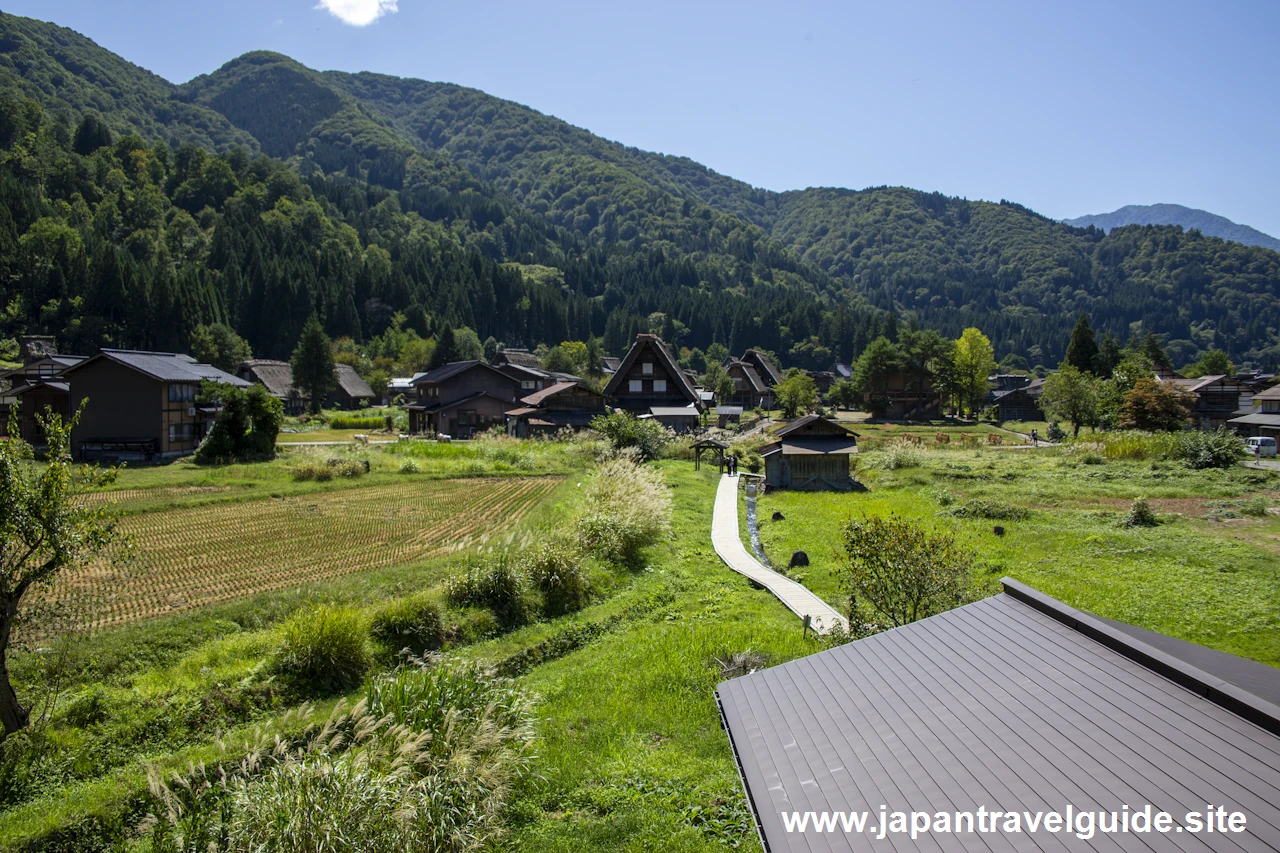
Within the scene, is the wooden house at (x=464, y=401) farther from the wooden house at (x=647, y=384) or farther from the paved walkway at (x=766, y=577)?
the paved walkway at (x=766, y=577)

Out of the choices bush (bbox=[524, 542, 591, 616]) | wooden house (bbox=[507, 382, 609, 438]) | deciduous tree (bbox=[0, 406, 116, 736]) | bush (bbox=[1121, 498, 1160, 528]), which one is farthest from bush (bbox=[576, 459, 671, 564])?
wooden house (bbox=[507, 382, 609, 438])

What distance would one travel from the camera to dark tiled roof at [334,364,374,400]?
7138 centimetres

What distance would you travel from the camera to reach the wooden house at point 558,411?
50.3m

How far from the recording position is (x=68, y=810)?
8164 mm

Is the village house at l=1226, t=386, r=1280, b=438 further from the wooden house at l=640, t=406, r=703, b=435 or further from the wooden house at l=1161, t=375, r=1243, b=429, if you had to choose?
the wooden house at l=640, t=406, r=703, b=435

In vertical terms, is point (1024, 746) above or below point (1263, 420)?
below

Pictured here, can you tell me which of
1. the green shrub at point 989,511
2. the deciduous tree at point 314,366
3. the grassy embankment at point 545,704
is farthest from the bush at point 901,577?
the deciduous tree at point 314,366

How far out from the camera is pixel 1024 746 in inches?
208

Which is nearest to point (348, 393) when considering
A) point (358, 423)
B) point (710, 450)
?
point (358, 423)

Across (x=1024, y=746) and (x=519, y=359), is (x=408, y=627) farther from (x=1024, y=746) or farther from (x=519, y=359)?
(x=519, y=359)

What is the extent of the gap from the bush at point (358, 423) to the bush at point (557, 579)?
45386 millimetres

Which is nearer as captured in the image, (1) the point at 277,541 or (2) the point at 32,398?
(1) the point at 277,541

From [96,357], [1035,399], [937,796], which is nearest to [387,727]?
[937,796]

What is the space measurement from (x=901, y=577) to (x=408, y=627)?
9.27 meters
